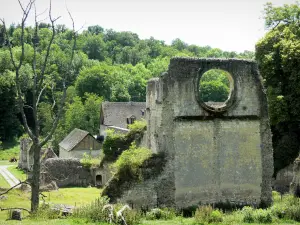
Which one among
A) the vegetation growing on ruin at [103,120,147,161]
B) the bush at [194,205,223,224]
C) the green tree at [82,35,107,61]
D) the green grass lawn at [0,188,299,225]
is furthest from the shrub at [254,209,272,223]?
the green tree at [82,35,107,61]

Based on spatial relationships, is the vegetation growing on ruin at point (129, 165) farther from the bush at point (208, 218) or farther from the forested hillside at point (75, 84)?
Answer: the forested hillside at point (75, 84)

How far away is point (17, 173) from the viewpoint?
3922 cm

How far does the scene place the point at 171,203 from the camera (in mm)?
18109

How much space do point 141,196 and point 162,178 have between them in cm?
122

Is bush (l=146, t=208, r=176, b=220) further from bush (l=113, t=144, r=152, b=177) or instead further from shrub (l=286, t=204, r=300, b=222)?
shrub (l=286, t=204, r=300, b=222)

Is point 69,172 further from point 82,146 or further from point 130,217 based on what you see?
point 130,217

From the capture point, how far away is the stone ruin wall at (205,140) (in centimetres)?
1820

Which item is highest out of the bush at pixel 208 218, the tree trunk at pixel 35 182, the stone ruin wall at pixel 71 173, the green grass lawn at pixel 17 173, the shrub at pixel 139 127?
the shrub at pixel 139 127

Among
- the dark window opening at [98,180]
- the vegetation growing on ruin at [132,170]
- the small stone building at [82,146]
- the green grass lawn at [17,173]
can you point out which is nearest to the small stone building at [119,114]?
the small stone building at [82,146]

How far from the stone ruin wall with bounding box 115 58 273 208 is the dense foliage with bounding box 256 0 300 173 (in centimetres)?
1127

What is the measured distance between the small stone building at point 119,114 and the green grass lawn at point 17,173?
11195 millimetres

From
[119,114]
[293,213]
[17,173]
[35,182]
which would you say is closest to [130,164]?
[35,182]

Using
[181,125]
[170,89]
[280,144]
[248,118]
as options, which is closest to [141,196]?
[181,125]

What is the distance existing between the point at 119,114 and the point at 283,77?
2407 centimetres
